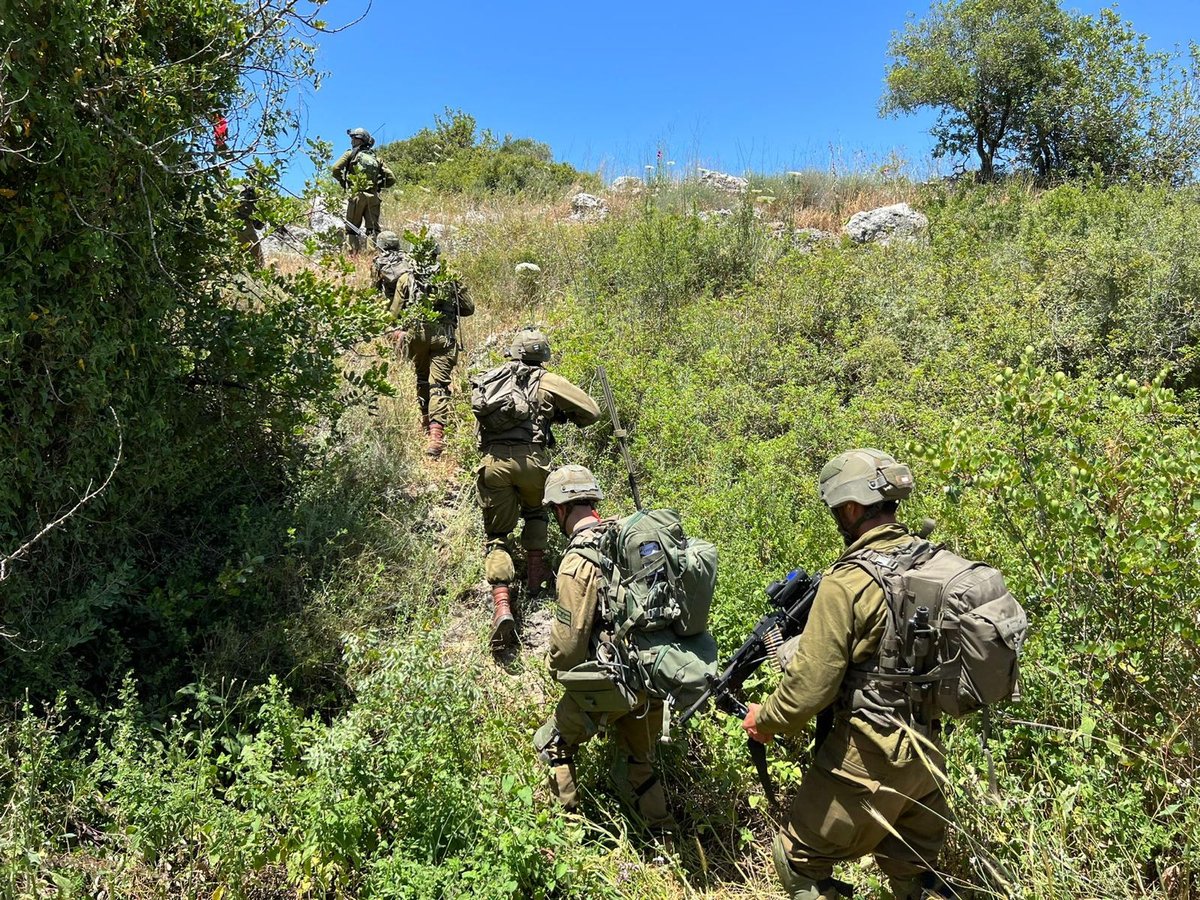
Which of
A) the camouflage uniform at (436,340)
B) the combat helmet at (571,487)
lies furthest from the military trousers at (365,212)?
the combat helmet at (571,487)

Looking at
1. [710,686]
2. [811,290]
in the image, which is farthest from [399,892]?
[811,290]

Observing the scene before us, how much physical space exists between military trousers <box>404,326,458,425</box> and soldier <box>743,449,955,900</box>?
4.76 m

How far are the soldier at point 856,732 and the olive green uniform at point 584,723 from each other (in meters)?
0.67

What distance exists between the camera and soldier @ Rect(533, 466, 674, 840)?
10.1 feet

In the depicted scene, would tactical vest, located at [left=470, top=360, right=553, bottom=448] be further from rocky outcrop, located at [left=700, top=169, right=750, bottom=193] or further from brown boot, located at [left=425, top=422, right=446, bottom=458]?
rocky outcrop, located at [left=700, top=169, right=750, bottom=193]

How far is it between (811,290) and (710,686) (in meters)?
5.87

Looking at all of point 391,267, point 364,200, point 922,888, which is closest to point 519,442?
Result: point 922,888

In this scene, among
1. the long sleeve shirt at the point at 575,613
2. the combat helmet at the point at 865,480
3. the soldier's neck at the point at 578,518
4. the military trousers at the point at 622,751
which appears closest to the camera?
the combat helmet at the point at 865,480

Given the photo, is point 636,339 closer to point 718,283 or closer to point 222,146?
point 718,283

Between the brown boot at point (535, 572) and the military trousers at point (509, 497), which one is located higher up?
the military trousers at point (509, 497)

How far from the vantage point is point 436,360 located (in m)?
6.79

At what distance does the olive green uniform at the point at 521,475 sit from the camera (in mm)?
4672

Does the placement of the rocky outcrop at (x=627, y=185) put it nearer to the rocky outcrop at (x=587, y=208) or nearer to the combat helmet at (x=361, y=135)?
the rocky outcrop at (x=587, y=208)

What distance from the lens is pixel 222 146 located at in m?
4.14
